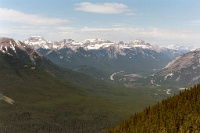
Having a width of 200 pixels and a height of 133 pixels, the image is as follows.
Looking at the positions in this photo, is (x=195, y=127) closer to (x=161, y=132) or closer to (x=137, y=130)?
(x=161, y=132)

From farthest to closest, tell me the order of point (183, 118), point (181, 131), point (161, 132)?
1. point (183, 118)
2. point (161, 132)
3. point (181, 131)

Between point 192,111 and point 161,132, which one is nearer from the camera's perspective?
point 161,132

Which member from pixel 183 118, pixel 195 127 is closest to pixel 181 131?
pixel 195 127

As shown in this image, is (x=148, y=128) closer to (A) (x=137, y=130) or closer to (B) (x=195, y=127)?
(A) (x=137, y=130)

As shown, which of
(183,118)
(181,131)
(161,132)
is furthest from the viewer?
(183,118)

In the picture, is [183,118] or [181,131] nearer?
[181,131]

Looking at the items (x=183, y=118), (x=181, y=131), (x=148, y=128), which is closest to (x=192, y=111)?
(x=183, y=118)

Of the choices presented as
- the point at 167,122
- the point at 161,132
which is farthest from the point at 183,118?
the point at 161,132
